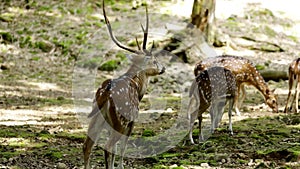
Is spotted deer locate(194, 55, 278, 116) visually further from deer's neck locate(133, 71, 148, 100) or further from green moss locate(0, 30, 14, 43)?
green moss locate(0, 30, 14, 43)

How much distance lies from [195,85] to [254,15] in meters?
12.8

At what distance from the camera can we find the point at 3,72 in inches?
600

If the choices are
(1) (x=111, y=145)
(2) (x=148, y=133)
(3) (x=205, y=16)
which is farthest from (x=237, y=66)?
(3) (x=205, y=16)

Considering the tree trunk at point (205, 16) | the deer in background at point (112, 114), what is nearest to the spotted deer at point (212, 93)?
the deer in background at point (112, 114)

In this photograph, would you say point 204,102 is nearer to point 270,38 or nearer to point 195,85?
point 195,85

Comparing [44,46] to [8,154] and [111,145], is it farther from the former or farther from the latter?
[111,145]

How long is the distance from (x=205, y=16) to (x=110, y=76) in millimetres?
3886

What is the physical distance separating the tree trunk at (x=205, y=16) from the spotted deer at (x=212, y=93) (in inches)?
310

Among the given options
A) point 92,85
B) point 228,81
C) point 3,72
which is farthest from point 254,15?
point 228,81

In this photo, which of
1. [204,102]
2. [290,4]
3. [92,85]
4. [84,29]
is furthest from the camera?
[290,4]

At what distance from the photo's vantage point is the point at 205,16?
16.9 meters

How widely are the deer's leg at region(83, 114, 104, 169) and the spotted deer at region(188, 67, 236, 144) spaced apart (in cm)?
278

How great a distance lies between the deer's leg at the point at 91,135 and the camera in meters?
5.66

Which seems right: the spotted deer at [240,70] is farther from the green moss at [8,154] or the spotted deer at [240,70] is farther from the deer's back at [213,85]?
the green moss at [8,154]
